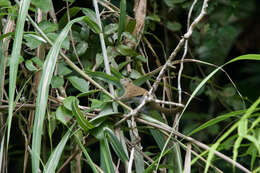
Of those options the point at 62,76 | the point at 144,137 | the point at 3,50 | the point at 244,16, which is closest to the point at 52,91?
the point at 62,76

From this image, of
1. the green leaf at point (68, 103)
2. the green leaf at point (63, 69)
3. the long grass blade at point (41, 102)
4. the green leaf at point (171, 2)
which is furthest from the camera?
the green leaf at point (171, 2)

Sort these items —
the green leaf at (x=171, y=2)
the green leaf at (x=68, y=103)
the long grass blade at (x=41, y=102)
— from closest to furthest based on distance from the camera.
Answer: the long grass blade at (x=41, y=102) < the green leaf at (x=68, y=103) < the green leaf at (x=171, y=2)

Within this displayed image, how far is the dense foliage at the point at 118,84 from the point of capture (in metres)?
0.71

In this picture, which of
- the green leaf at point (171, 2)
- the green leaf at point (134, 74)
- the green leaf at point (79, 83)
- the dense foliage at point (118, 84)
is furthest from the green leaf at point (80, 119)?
the green leaf at point (171, 2)

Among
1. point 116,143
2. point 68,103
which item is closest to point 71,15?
point 68,103

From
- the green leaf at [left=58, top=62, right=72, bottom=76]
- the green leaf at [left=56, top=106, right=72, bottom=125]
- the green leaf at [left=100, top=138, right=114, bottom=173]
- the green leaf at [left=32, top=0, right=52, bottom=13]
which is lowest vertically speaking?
the green leaf at [left=100, top=138, right=114, bottom=173]

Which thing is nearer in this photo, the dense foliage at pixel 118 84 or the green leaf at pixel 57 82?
the dense foliage at pixel 118 84

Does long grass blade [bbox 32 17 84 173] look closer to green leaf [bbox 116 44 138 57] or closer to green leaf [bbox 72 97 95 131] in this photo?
green leaf [bbox 72 97 95 131]

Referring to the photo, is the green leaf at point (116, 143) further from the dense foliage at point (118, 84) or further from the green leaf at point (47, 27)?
the green leaf at point (47, 27)

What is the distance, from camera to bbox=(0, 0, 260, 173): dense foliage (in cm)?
71

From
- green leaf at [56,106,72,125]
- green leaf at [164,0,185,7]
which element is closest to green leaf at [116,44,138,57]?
green leaf at [56,106,72,125]

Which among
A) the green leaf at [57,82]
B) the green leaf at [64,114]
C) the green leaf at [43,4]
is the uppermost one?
the green leaf at [43,4]

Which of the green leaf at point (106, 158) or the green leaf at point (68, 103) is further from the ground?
the green leaf at point (68, 103)

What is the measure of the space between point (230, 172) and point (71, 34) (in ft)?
2.32
